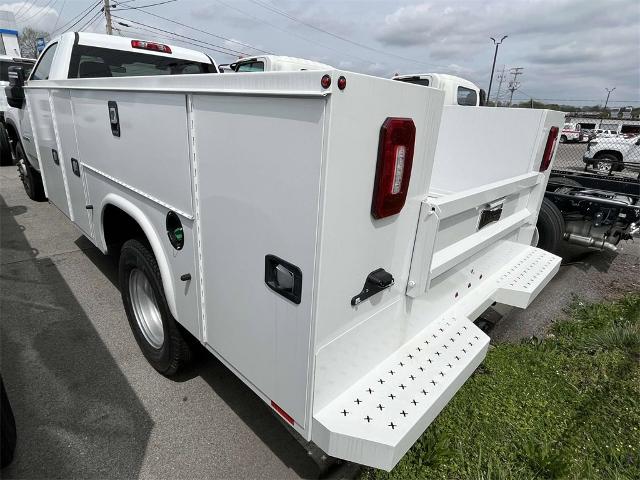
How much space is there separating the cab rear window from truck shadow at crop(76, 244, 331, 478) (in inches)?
106

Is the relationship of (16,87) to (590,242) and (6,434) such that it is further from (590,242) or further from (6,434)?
(590,242)

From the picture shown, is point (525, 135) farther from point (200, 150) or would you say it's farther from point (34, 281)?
point (34, 281)

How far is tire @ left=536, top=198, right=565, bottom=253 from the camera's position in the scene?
423 cm

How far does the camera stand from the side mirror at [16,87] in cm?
409

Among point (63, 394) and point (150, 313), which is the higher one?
point (150, 313)

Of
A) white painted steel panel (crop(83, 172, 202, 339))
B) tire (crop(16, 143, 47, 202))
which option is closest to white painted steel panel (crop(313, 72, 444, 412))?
white painted steel panel (crop(83, 172, 202, 339))

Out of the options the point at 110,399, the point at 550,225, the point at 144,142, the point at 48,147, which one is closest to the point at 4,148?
the point at 48,147

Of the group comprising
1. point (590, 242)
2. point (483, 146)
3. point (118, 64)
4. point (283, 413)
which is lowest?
point (590, 242)

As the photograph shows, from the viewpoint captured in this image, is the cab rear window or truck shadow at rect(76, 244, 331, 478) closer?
truck shadow at rect(76, 244, 331, 478)

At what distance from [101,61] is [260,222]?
3.53 metres

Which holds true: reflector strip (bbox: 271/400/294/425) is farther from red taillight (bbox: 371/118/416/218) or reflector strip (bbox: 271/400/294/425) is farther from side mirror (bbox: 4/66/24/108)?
side mirror (bbox: 4/66/24/108)

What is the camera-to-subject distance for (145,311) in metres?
2.76

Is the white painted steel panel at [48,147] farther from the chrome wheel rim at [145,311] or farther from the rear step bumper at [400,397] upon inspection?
the rear step bumper at [400,397]

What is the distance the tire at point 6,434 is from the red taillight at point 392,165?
209 centimetres
